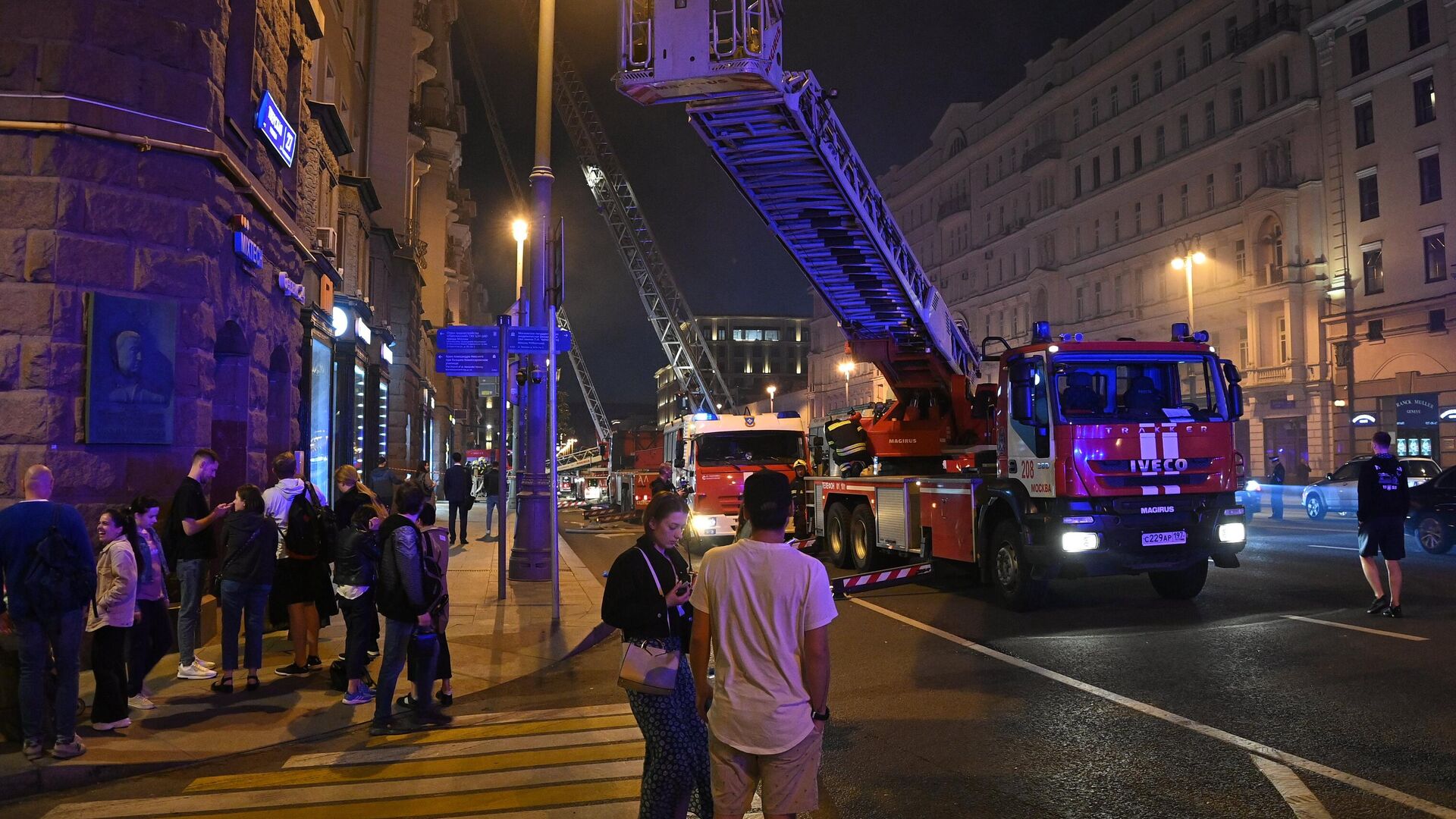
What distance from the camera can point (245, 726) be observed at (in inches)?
266

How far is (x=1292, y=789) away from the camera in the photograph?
16.4ft

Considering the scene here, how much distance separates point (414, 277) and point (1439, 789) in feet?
117

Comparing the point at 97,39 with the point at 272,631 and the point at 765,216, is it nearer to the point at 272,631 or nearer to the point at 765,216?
the point at 272,631

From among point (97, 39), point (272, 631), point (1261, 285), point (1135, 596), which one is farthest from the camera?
point (1261, 285)

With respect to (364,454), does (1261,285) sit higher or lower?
higher

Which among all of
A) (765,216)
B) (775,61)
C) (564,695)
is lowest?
(564,695)

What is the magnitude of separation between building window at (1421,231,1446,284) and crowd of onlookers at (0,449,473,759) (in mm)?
38751

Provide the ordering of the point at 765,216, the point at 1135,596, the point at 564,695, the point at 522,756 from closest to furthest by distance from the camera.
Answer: the point at 522,756, the point at 564,695, the point at 1135,596, the point at 765,216

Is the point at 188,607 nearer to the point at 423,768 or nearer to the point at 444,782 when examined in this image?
the point at 423,768

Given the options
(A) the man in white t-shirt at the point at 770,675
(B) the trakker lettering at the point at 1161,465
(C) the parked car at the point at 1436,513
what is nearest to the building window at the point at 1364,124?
(C) the parked car at the point at 1436,513

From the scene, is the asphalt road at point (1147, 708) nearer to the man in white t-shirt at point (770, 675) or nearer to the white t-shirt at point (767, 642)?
the man in white t-shirt at point (770, 675)

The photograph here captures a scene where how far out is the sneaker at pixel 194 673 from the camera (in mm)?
8156

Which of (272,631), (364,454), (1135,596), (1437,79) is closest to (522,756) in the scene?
(272,631)

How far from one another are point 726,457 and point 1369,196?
31.8 metres
